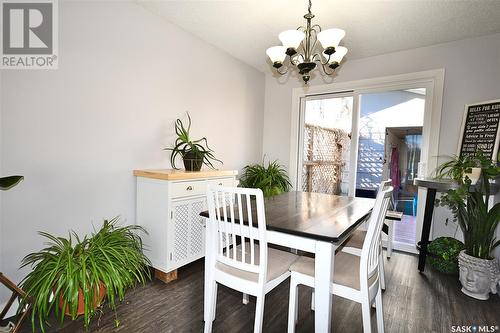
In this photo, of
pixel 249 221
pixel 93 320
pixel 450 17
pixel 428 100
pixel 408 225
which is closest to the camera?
pixel 249 221

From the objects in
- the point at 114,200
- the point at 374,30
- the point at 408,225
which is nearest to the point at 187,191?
the point at 114,200

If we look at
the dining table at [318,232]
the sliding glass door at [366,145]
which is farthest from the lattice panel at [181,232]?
the sliding glass door at [366,145]

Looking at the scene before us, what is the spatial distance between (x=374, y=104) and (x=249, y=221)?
9.35ft

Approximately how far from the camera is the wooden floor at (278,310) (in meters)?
1.63

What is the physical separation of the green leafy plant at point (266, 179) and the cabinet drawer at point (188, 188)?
4.15ft

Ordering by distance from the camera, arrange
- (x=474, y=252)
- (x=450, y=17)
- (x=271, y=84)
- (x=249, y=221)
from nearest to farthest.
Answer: (x=249, y=221) < (x=474, y=252) < (x=450, y=17) < (x=271, y=84)

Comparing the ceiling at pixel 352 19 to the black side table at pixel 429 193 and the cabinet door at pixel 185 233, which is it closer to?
the black side table at pixel 429 193

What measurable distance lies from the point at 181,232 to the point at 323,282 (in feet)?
4.57

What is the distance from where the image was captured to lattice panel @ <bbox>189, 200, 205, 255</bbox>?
2318 mm

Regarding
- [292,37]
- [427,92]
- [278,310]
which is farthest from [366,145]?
[278,310]

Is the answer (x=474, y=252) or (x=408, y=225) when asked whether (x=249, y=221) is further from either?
(x=408, y=225)

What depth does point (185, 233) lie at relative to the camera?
225 centimetres

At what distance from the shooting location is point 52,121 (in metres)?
1.80

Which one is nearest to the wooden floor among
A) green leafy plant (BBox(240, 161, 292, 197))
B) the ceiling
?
green leafy plant (BBox(240, 161, 292, 197))
